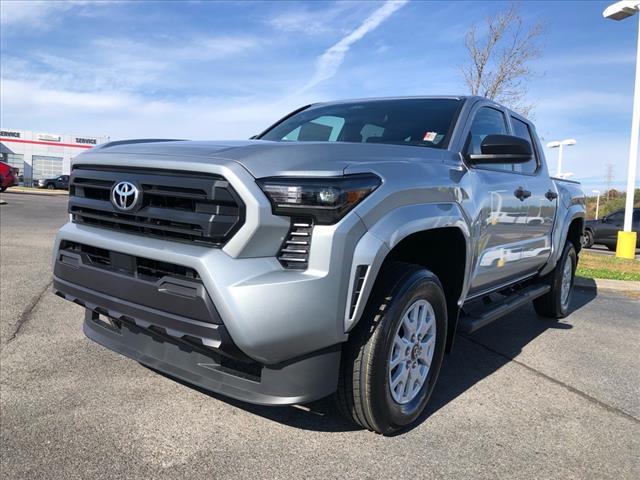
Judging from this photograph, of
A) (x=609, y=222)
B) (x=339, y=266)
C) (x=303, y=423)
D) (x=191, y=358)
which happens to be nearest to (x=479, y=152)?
(x=339, y=266)

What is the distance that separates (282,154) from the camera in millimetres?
2338

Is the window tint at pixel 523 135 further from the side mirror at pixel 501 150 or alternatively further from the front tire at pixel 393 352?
the front tire at pixel 393 352

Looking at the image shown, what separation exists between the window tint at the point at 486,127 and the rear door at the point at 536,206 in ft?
1.02

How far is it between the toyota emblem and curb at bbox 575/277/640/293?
738 cm

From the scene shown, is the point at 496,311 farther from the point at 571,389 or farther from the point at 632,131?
the point at 632,131

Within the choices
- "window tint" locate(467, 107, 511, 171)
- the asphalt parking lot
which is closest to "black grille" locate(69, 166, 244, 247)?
the asphalt parking lot

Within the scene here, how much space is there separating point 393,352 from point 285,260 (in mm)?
856

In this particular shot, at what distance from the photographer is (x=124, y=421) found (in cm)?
280

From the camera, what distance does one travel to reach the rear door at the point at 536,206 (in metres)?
4.45

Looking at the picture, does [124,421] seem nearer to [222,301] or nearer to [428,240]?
[222,301]

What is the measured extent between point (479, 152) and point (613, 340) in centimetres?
263

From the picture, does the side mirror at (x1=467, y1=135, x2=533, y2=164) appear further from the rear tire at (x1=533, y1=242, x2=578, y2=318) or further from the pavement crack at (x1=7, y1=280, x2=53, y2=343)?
the pavement crack at (x1=7, y1=280, x2=53, y2=343)

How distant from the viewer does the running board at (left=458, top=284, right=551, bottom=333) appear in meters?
3.39

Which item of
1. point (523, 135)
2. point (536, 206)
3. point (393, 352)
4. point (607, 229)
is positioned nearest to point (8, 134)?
point (607, 229)
